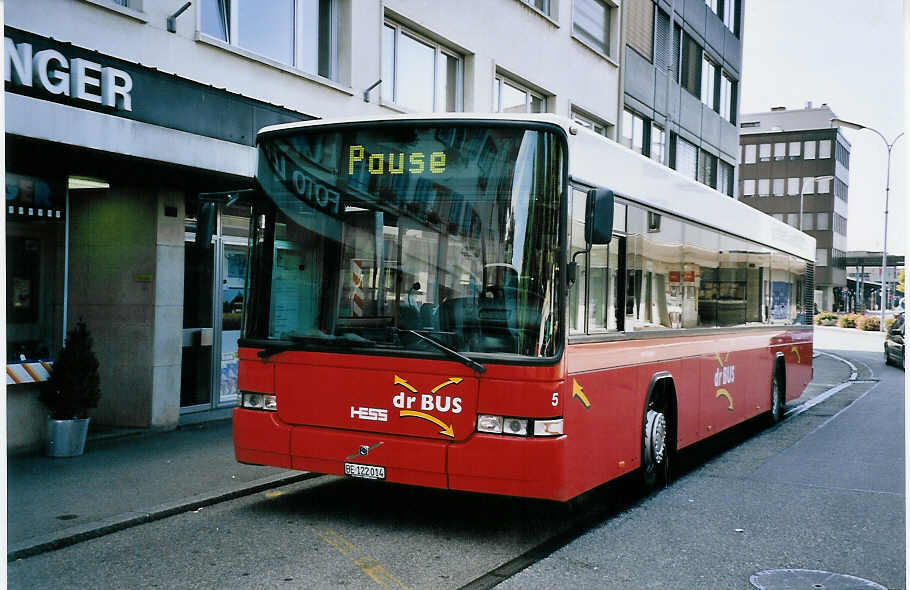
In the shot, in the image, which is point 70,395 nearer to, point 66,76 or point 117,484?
point 117,484

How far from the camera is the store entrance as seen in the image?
11.9 meters

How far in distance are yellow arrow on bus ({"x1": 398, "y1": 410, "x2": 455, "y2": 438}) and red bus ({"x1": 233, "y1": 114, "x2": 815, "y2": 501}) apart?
1cm

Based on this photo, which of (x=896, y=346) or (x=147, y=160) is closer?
(x=147, y=160)

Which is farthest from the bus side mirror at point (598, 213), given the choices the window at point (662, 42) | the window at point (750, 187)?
the window at point (750, 187)

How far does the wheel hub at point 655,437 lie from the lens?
26.4 ft

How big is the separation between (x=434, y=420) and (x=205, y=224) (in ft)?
7.82

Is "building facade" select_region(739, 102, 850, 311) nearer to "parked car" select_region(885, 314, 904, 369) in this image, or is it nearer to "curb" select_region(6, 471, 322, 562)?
"parked car" select_region(885, 314, 904, 369)

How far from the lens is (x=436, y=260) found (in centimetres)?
622

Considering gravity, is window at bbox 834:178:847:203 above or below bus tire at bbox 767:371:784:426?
above

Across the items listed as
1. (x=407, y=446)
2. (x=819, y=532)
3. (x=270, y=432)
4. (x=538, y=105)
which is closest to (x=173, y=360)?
(x=270, y=432)

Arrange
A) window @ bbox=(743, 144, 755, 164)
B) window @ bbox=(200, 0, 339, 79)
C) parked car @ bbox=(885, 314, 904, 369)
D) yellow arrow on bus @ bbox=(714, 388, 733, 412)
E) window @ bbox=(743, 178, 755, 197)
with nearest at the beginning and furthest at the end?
yellow arrow on bus @ bbox=(714, 388, 733, 412) → window @ bbox=(200, 0, 339, 79) → parked car @ bbox=(885, 314, 904, 369) → window @ bbox=(743, 144, 755, 164) → window @ bbox=(743, 178, 755, 197)

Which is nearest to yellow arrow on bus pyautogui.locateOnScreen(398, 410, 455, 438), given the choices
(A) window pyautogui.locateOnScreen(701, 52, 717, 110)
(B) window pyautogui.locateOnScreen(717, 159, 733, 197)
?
(A) window pyautogui.locateOnScreen(701, 52, 717, 110)

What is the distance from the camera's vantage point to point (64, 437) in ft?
30.2

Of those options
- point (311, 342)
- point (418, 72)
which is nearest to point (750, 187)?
point (418, 72)
